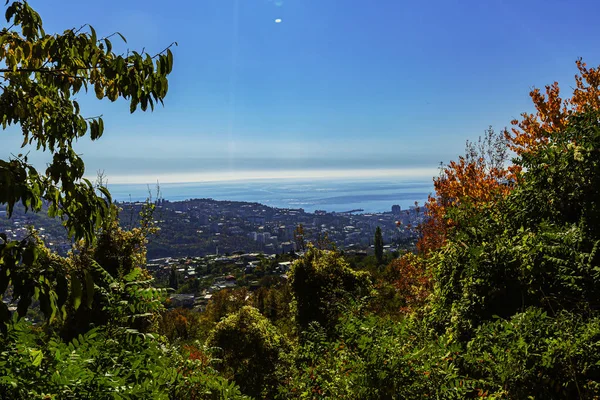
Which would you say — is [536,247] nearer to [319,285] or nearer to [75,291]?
[75,291]

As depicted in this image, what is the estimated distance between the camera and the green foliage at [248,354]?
9.66 metres

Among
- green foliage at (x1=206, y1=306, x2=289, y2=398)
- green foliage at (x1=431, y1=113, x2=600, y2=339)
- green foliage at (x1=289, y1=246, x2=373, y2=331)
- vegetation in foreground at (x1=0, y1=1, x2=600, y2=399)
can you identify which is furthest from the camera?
green foliage at (x1=289, y1=246, x2=373, y2=331)

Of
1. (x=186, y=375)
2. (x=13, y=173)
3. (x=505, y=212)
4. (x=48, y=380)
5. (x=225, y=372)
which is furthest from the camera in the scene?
(x=225, y=372)

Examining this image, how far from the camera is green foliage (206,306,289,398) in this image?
9664 mm

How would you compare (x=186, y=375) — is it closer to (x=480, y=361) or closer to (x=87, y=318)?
(x=480, y=361)

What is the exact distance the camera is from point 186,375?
3.40m

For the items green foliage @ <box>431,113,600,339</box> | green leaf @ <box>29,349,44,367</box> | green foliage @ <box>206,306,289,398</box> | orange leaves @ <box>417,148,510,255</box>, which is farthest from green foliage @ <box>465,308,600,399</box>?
orange leaves @ <box>417,148,510,255</box>

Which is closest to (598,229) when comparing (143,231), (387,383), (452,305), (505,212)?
(505,212)

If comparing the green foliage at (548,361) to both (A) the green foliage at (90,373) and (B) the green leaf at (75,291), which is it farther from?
(B) the green leaf at (75,291)

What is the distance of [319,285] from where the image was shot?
10.8 metres

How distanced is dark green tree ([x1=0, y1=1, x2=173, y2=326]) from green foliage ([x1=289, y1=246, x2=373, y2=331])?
352 inches

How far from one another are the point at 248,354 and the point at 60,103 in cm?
870

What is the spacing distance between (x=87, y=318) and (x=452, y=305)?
6.79 metres

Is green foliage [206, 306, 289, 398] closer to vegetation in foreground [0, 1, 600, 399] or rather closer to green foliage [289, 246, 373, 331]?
green foliage [289, 246, 373, 331]
